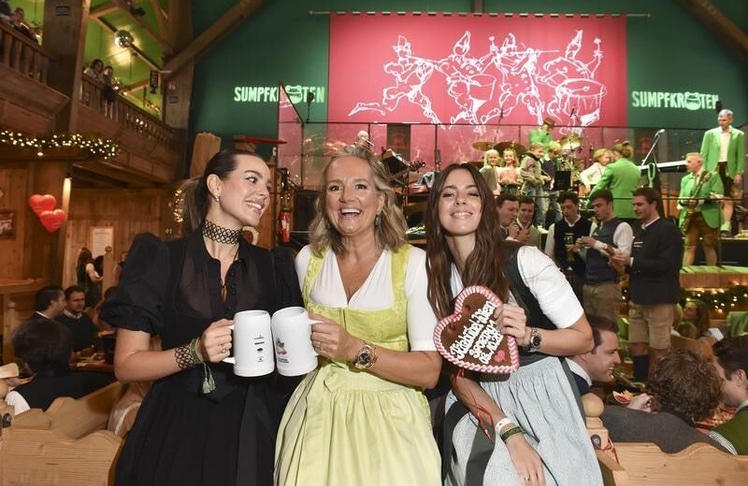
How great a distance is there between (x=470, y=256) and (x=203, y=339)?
2.82ft

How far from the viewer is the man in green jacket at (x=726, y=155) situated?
791 centimetres

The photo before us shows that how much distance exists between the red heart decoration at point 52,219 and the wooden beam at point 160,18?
5.83 metres

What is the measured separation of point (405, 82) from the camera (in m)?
12.3

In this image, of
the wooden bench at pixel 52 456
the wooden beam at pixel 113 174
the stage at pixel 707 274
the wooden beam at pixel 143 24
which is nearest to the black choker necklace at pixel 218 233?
the wooden bench at pixel 52 456

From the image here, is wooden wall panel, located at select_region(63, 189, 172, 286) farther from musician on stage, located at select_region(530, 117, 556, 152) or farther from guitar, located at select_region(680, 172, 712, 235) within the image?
guitar, located at select_region(680, 172, 712, 235)

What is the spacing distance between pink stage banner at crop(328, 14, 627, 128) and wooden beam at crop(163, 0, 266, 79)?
2032 millimetres

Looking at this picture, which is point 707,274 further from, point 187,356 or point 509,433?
point 187,356

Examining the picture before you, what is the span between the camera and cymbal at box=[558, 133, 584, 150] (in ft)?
34.1

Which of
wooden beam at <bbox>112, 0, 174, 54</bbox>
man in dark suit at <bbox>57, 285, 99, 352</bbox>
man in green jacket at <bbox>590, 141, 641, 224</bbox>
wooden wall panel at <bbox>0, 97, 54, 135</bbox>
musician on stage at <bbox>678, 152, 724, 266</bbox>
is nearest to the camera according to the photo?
man in dark suit at <bbox>57, 285, 99, 352</bbox>

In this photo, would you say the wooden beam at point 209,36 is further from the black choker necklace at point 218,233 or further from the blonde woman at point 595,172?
the black choker necklace at point 218,233

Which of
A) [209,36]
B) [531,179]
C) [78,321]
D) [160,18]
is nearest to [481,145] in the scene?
[531,179]

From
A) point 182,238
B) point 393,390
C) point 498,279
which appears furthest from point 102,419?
point 498,279

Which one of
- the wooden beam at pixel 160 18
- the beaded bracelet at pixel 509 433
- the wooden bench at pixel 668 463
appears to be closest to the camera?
the beaded bracelet at pixel 509 433

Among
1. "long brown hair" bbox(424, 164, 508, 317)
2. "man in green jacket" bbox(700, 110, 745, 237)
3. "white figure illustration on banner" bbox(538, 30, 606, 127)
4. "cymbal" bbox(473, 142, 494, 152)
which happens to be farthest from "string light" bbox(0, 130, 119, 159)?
"white figure illustration on banner" bbox(538, 30, 606, 127)
